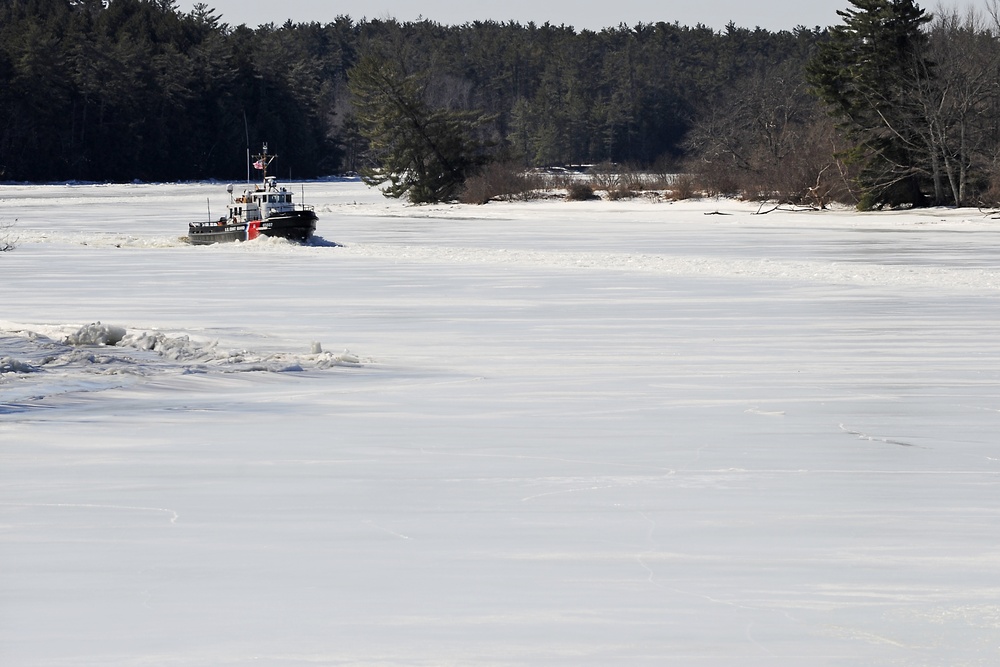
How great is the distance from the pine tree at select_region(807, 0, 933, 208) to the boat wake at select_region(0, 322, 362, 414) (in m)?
39.1

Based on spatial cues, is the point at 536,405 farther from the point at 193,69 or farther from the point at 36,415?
the point at 193,69

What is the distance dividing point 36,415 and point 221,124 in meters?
125

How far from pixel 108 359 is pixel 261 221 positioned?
31.9 m

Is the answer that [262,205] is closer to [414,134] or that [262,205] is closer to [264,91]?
[414,134]

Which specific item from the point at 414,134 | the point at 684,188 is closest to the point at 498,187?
the point at 414,134

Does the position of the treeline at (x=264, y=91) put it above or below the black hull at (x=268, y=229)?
above

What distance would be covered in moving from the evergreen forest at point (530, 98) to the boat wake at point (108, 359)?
39382 millimetres

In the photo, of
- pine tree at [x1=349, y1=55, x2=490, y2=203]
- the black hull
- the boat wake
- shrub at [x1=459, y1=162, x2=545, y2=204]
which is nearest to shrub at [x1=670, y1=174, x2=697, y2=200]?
shrub at [x1=459, y1=162, x2=545, y2=204]

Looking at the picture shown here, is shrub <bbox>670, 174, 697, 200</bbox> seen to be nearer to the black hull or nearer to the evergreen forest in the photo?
the evergreen forest

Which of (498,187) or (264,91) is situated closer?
(498,187)

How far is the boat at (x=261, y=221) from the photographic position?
140 feet

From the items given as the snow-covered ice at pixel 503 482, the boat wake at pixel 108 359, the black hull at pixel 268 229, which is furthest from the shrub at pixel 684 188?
the boat wake at pixel 108 359

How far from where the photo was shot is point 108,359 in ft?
43.5

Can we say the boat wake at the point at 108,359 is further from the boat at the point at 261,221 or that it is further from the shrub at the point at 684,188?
the shrub at the point at 684,188
